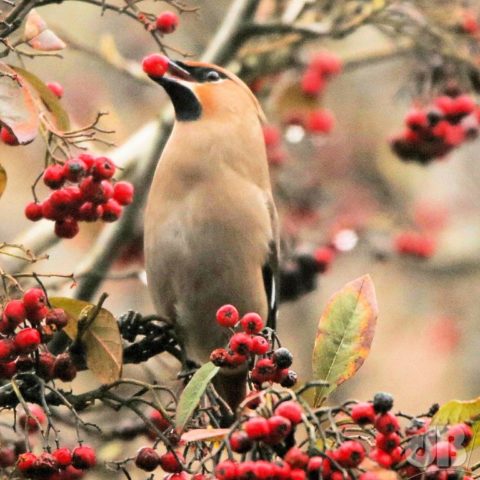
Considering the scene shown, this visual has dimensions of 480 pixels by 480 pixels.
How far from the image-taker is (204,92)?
3.93 meters

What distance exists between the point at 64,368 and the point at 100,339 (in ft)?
0.48

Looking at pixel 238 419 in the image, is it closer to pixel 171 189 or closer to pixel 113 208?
pixel 113 208

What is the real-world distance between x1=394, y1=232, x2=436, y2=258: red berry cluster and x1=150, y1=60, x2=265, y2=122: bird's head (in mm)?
1993

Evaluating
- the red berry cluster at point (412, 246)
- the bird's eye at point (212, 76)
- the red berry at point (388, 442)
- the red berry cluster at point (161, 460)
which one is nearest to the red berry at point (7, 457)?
the red berry cluster at point (161, 460)

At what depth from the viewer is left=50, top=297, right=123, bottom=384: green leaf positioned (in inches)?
95.0

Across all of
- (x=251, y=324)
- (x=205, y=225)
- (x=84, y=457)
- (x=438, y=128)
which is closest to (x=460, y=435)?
(x=251, y=324)

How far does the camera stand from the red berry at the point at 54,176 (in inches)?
98.6

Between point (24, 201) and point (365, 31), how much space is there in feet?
8.94

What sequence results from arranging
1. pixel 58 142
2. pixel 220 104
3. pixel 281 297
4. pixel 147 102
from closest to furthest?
1. pixel 58 142
2. pixel 220 104
3. pixel 281 297
4. pixel 147 102

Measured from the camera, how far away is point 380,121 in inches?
312

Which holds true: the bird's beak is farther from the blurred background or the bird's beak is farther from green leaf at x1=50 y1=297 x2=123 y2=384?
the blurred background

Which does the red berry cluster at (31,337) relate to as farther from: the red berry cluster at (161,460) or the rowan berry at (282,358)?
the rowan berry at (282,358)

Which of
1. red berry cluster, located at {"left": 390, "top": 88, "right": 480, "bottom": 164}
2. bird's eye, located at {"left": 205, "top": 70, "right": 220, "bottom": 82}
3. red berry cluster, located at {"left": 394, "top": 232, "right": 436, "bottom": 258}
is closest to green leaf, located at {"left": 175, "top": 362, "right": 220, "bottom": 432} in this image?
bird's eye, located at {"left": 205, "top": 70, "right": 220, "bottom": 82}

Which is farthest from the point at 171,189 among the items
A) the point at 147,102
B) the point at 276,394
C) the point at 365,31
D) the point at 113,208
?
the point at 147,102
